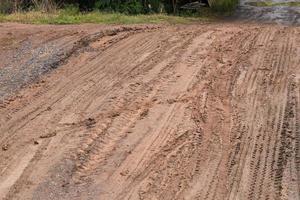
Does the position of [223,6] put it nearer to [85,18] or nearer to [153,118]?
[85,18]

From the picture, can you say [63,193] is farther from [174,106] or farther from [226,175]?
[174,106]

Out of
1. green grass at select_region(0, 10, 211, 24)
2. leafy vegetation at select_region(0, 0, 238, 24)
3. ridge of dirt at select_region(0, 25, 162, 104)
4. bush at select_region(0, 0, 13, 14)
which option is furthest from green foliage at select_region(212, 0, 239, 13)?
bush at select_region(0, 0, 13, 14)

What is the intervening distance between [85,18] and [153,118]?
6.99 meters

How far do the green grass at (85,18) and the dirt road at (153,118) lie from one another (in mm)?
2535

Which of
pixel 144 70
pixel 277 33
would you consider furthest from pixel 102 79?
pixel 277 33

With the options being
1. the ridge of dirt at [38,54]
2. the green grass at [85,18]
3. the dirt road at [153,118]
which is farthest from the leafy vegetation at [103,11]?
the dirt road at [153,118]

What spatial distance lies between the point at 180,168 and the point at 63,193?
1267 mm

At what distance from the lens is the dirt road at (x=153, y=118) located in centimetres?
588

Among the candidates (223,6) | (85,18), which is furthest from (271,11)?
(85,18)

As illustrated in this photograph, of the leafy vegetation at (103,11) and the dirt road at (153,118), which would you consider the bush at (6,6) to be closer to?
the leafy vegetation at (103,11)

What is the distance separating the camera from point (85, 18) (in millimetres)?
13648

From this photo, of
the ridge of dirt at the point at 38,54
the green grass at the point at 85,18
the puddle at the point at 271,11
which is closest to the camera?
the ridge of dirt at the point at 38,54

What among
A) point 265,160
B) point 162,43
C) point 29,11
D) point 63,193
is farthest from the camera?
point 29,11

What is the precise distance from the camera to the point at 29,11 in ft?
49.0
